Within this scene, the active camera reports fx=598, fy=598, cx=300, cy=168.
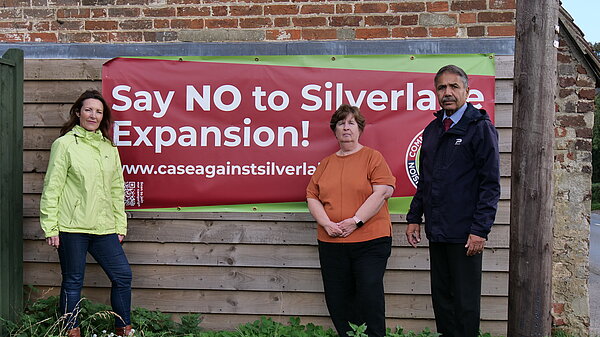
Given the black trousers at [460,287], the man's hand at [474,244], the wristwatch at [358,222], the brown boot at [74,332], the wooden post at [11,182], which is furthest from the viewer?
the wooden post at [11,182]

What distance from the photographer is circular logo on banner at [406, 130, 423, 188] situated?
446 centimetres

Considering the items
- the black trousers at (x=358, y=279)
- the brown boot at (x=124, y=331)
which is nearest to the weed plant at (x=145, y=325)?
the brown boot at (x=124, y=331)

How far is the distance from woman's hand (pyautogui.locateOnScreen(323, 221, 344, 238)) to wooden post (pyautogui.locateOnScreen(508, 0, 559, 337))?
3.59 feet

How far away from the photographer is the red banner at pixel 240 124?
4.49m

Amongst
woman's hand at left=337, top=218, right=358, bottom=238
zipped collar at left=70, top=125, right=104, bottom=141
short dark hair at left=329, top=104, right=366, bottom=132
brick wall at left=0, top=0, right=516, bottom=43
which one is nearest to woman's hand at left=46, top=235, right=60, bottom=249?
zipped collar at left=70, top=125, right=104, bottom=141

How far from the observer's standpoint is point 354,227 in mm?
3855

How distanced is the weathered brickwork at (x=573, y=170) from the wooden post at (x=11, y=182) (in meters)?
4.03

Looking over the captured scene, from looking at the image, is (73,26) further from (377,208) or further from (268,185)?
(377,208)

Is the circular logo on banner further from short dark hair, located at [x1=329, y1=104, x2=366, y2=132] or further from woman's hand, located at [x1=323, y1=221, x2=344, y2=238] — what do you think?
woman's hand, located at [x1=323, y1=221, x2=344, y2=238]

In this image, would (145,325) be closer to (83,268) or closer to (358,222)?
(83,268)

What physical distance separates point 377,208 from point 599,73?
2053 mm

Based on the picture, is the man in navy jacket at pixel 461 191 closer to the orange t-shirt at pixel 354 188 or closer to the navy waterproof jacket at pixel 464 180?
the navy waterproof jacket at pixel 464 180

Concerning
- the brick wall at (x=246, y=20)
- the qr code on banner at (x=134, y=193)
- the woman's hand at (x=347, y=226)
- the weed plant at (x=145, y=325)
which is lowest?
the weed plant at (x=145, y=325)

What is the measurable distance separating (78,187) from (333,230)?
5.79 feet
